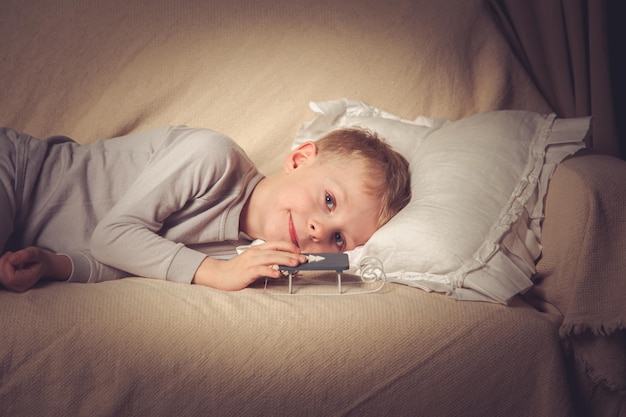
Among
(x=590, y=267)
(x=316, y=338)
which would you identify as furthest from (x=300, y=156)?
(x=590, y=267)

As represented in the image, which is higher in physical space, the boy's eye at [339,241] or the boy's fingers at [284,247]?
the boy's fingers at [284,247]

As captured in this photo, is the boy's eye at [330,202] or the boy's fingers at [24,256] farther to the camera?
the boy's eye at [330,202]

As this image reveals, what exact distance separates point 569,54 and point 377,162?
848 millimetres

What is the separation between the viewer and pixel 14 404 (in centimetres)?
87

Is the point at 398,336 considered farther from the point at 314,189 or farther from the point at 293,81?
the point at 293,81

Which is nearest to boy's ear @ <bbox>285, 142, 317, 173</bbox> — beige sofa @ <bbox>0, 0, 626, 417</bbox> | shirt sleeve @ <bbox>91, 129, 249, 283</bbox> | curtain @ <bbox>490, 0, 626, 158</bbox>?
shirt sleeve @ <bbox>91, 129, 249, 283</bbox>

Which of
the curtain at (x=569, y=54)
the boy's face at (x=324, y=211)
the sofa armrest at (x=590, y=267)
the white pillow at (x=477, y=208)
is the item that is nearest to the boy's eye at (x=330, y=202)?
the boy's face at (x=324, y=211)

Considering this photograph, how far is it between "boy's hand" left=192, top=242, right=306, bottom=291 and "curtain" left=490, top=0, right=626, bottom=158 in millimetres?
1066

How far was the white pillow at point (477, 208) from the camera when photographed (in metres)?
1.13

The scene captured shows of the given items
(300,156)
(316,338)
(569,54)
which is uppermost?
(569,54)

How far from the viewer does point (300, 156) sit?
56.4 inches

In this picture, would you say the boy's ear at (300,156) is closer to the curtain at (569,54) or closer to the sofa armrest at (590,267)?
the sofa armrest at (590,267)

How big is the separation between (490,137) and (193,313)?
80cm

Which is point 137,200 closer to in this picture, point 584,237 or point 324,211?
point 324,211
